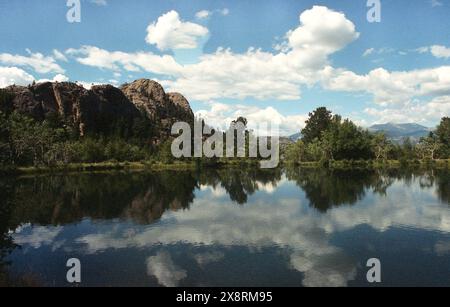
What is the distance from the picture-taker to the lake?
22078 millimetres

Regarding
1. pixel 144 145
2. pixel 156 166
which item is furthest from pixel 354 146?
pixel 144 145

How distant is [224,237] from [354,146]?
11864 cm

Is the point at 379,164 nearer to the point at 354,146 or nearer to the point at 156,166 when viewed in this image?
the point at 354,146

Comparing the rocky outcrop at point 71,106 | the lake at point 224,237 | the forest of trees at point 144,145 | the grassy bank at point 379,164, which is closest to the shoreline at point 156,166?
the grassy bank at point 379,164

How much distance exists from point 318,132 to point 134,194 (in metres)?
125

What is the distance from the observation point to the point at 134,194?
56.9m

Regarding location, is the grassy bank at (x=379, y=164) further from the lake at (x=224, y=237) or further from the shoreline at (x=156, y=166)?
the lake at (x=224, y=237)

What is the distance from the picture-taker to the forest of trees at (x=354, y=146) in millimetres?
140288

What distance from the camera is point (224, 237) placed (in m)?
31.6

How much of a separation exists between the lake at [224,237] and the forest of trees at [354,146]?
275 ft

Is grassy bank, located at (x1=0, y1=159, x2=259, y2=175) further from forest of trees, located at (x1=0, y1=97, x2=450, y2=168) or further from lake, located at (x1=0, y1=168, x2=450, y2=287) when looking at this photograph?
lake, located at (x1=0, y1=168, x2=450, y2=287)

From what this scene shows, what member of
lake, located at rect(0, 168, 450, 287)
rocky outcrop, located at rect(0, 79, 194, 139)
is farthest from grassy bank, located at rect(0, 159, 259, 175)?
rocky outcrop, located at rect(0, 79, 194, 139)
